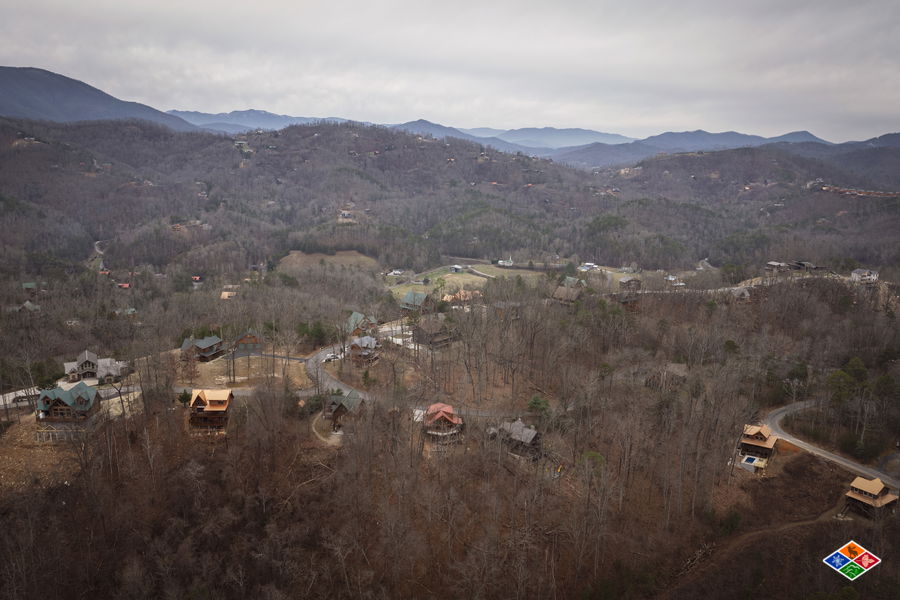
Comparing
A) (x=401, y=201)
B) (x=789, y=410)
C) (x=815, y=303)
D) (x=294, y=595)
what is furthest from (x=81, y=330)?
(x=401, y=201)

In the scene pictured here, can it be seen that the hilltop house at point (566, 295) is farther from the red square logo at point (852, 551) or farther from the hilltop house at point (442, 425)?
the red square logo at point (852, 551)

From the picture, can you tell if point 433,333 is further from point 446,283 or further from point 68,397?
point 446,283

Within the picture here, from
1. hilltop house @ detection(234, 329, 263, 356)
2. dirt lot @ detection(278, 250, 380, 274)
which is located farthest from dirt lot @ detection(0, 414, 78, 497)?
dirt lot @ detection(278, 250, 380, 274)

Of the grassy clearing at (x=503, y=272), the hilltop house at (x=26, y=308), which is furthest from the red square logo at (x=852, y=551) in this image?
the hilltop house at (x=26, y=308)

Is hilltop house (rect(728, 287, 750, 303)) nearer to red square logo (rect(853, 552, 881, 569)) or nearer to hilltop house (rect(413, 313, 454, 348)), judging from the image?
hilltop house (rect(413, 313, 454, 348))

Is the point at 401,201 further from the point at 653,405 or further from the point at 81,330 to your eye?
the point at 653,405
